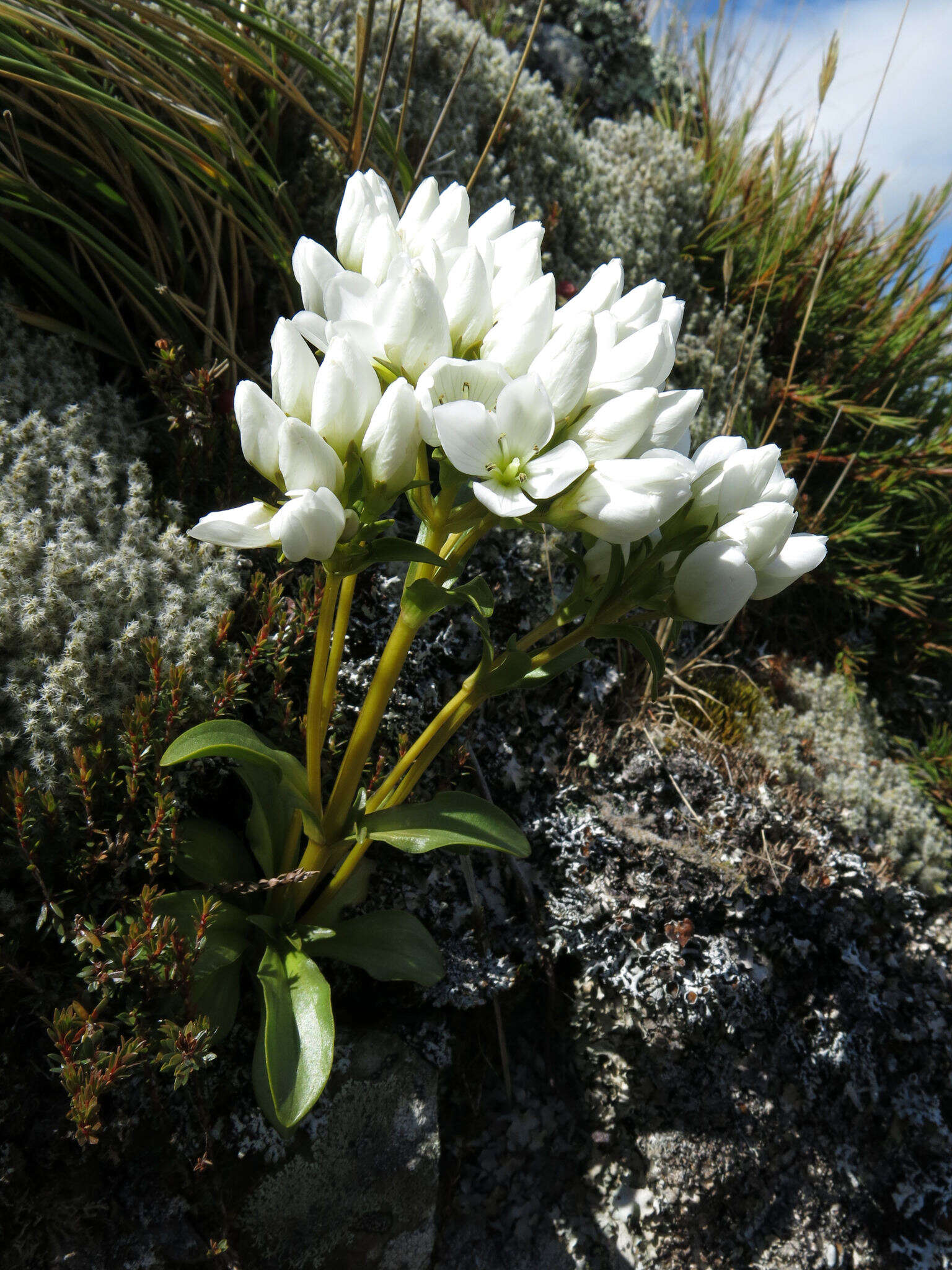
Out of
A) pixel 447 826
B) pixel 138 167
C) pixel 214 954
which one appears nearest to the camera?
pixel 447 826

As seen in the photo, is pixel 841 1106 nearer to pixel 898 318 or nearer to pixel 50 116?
pixel 898 318

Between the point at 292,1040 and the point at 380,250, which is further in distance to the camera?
the point at 292,1040

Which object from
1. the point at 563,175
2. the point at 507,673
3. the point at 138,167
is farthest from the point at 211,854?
the point at 563,175

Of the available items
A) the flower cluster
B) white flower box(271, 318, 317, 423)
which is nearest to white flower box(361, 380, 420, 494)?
the flower cluster

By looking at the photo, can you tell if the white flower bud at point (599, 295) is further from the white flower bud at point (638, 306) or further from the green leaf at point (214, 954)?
the green leaf at point (214, 954)

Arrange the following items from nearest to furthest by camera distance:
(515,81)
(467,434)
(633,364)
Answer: (467,434) < (633,364) < (515,81)

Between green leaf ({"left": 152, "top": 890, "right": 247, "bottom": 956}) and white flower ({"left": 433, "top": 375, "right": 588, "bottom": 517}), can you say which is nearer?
white flower ({"left": 433, "top": 375, "right": 588, "bottom": 517})

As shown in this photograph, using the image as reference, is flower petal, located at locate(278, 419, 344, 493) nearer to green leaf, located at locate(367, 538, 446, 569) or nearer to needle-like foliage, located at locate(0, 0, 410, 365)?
green leaf, located at locate(367, 538, 446, 569)

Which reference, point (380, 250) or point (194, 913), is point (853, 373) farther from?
point (194, 913)

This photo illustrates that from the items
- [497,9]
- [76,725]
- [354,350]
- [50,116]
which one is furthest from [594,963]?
[497,9]
